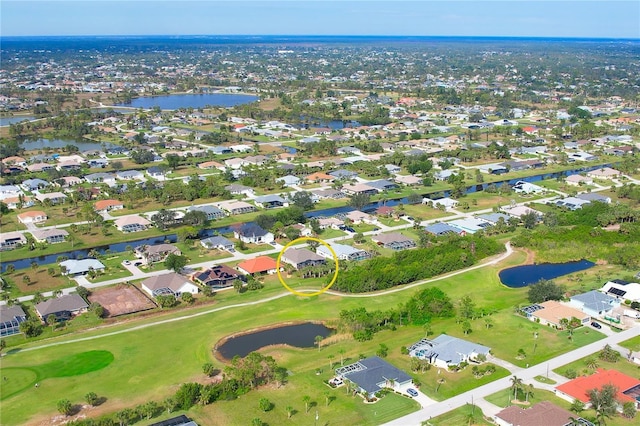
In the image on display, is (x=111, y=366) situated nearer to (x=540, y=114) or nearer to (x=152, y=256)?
(x=152, y=256)

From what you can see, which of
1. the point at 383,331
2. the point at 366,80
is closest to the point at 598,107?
the point at 366,80

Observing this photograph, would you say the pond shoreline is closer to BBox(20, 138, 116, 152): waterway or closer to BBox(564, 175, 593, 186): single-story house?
BBox(564, 175, 593, 186): single-story house

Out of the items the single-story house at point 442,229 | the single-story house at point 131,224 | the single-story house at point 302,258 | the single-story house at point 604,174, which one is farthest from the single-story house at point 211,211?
the single-story house at point 604,174

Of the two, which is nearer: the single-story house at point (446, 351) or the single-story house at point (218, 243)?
the single-story house at point (446, 351)

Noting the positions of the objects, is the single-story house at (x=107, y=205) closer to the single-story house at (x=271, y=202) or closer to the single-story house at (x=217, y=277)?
the single-story house at (x=271, y=202)

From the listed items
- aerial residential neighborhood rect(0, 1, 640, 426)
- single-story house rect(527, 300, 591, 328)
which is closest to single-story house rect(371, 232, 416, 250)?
aerial residential neighborhood rect(0, 1, 640, 426)

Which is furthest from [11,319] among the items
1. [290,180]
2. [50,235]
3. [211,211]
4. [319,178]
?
[319,178]

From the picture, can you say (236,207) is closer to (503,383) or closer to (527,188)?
(527,188)
